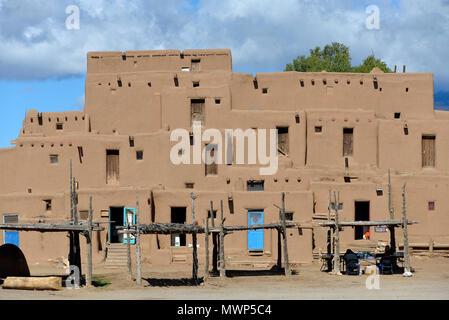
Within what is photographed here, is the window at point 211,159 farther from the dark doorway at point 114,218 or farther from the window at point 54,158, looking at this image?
the window at point 54,158

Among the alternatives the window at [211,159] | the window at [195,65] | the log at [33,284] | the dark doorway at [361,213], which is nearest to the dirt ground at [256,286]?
the log at [33,284]

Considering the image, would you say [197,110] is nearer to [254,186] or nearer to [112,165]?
[112,165]

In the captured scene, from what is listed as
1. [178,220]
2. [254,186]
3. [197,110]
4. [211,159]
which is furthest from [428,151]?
[178,220]

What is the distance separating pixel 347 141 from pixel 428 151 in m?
4.92

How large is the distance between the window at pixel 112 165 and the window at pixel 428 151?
59.9 ft

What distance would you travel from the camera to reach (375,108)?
47281 mm

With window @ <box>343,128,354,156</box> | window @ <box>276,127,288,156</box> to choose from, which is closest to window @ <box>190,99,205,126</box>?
window @ <box>276,127,288,156</box>

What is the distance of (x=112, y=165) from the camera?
4466cm

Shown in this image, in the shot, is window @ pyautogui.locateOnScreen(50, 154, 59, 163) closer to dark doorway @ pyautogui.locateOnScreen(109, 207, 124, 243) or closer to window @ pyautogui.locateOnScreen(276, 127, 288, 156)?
dark doorway @ pyautogui.locateOnScreen(109, 207, 124, 243)

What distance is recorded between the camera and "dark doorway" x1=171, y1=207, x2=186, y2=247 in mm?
41500
